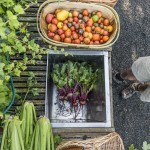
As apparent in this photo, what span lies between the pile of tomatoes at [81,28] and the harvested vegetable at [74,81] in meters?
0.30

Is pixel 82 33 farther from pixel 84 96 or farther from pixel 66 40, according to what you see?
pixel 84 96

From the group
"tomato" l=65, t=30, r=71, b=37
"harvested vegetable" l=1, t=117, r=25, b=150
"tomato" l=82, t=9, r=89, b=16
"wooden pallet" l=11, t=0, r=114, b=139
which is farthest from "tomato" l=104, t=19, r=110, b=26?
"harvested vegetable" l=1, t=117, r=25, b=150

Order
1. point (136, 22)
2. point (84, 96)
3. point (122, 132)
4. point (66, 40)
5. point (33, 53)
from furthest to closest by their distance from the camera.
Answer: point (136, 22) → point (122, 132) → point (84, 96) → point (66, 40) → point (33, 53)

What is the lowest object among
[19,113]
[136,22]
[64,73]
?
[19,113]

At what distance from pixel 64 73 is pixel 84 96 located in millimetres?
320

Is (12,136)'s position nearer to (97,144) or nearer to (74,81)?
(97,144)

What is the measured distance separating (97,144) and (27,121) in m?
0.63

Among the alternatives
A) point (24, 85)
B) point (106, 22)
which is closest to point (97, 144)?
point (24, 85)

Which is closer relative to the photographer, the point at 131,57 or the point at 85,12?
the point at 85,12

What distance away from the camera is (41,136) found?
2.54 meters

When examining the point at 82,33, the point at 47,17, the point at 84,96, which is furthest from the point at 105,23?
the point at 84,96

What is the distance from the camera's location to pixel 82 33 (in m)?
3.01

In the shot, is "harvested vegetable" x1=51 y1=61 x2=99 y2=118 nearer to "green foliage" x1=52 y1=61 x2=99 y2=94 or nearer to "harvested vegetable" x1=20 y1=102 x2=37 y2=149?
"green foliage" x1=52 y1=61 x2=99 y2=94

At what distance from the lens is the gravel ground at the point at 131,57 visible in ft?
11.8
